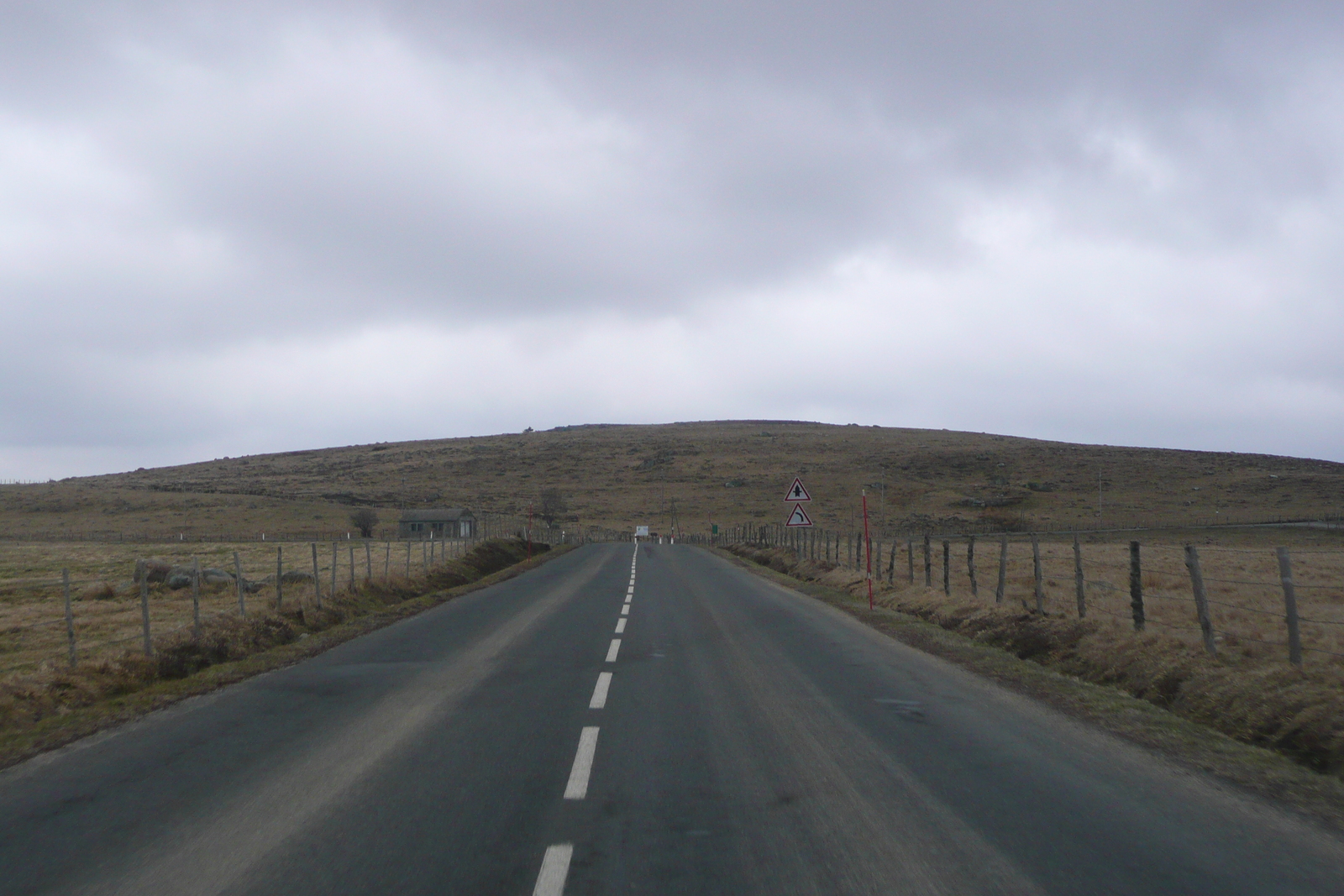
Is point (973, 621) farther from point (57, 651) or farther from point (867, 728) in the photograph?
point (57, 651)

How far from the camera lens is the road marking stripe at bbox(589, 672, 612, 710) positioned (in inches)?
359

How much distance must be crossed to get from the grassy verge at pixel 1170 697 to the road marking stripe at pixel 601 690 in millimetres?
4707

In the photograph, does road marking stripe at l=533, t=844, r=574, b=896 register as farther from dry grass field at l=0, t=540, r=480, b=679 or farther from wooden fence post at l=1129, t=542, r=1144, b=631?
wooden fence post at l=1129, t=542, r=1144, b=631

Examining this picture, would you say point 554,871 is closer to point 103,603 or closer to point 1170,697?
point 1170,697

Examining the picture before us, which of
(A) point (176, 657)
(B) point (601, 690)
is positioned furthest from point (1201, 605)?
(A) point (176, 657)

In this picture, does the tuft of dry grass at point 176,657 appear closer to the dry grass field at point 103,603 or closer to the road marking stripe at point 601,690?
the dry grass field at point 103,603

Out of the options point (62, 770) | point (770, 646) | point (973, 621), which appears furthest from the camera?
point (973, 621)

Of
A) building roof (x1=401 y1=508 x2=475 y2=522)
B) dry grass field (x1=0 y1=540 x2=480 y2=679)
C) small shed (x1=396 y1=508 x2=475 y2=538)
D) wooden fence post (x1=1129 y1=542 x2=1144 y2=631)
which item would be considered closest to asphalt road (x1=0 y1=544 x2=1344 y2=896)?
wooden fence post (x1=1129 y1=542 x2=1144 y2=631)

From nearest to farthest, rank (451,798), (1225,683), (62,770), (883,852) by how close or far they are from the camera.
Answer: (883,852), (451,798), (62,770), (1225,683)

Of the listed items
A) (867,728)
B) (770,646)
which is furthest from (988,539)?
(867,728)

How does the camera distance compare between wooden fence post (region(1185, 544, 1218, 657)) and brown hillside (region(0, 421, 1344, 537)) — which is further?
brown hillside (region(0, 421, 1344, 537))

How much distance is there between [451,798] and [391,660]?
22.4 feet

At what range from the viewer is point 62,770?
276 inches

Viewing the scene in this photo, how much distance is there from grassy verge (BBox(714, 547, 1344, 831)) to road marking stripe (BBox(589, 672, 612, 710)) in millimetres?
4707
